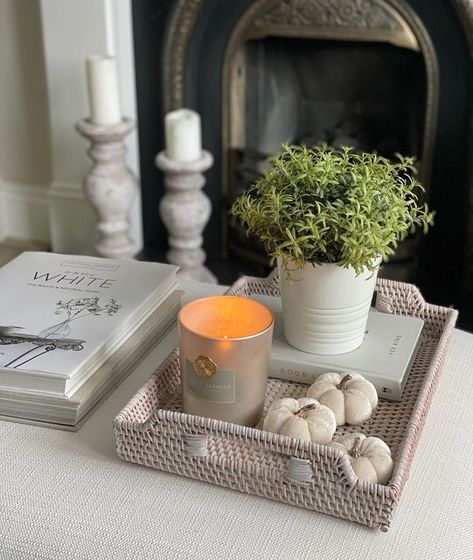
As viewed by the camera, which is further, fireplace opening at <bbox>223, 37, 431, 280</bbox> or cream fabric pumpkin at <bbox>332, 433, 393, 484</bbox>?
fireplace opening at <bbox>223, 37, 431, 280</bbox>

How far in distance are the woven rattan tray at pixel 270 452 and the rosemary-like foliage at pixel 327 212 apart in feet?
0.49

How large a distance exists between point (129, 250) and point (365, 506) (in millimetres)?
1466

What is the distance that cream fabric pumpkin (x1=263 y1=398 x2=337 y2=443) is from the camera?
758mm

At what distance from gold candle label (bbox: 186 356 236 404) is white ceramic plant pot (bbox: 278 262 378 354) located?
13 cm

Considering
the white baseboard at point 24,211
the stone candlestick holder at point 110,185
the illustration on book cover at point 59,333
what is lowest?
the white baseboard at point 24,211

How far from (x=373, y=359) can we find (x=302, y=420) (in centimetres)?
15

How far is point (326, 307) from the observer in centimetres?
86

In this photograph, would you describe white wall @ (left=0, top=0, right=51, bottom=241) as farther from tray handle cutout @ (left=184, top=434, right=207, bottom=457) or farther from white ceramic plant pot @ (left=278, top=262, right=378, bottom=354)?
tray handle cutout @ (left=184, top=434, right=207, bottom=457)

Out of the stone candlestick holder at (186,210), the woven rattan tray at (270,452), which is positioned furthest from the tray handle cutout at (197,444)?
the stone candlestick holder at (186,210)

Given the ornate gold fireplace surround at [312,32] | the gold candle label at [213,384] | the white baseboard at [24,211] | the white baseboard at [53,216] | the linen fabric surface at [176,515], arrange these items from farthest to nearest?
the white baseboard at [24,211] → the white baseboard at [53,216] → the ornate gold fireplace surround at [312,32] → the gold candle label at [213,384] → the linen fabric surface at [176,515]

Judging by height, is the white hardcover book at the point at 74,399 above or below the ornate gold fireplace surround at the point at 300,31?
below

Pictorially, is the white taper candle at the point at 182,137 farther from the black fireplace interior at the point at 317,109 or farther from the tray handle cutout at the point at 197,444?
the tray handle cutout at the point at 197,444

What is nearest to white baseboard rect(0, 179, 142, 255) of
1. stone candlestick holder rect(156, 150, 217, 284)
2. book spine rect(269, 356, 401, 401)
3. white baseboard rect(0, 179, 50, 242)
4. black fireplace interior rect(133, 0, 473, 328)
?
white baseboard rect(0, 179, 50, 242)

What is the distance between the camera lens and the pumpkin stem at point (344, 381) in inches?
32.9
